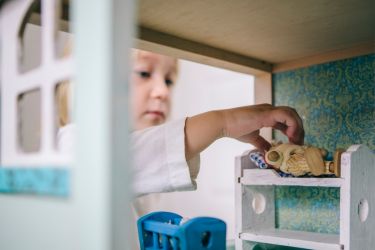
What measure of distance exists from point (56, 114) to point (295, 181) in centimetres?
57

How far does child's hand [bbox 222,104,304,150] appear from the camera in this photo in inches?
33.2

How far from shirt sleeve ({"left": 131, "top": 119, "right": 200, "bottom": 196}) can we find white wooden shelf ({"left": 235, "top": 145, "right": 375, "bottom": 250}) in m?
0.20

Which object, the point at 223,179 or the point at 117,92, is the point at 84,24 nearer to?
the point at 117,92

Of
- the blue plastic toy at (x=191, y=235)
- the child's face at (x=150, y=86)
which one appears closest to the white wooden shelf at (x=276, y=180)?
the blue plastic toy at (x=191, y=235)

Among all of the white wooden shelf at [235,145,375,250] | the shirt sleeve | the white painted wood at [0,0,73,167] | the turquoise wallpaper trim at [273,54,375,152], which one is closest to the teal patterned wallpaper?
the turquoise wallpaper trim at [273,54,375,152]

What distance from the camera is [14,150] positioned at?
475 millimetres

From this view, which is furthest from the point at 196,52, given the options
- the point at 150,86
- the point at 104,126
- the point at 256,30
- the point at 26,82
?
the point at 104,126

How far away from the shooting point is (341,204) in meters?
0.79

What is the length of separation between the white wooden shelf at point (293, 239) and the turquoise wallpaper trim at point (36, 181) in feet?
1.83

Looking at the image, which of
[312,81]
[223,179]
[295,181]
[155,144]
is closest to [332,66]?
[312,81]

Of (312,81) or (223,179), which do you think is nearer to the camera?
(312,81)

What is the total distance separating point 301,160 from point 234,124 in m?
0.14

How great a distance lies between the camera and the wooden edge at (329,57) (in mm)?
1001

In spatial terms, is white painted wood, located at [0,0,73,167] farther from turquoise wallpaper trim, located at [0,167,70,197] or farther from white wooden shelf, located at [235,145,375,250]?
white wooden shelf, located at [235,145,375,250]
